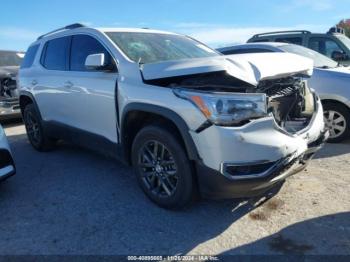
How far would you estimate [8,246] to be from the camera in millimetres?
3330

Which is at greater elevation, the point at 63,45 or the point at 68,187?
the point at 63,45

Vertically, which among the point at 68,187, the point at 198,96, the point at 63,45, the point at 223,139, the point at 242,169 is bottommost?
the point at 68,187

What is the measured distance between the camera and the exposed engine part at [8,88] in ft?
27.6

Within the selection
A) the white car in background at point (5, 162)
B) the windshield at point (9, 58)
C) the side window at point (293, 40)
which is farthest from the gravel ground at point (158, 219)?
the windshield at point (9, 58)

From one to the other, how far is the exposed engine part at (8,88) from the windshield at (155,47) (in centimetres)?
486

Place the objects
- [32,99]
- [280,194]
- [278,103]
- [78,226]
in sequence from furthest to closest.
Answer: [32,99]
[280,194]
[278,103]
[78,226]

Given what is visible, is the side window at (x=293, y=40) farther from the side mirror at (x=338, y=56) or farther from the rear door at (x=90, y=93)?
the rear door at (x=90, y=93)

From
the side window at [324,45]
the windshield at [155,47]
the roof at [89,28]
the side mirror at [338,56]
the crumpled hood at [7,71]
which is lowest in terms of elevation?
the crumpled hood at [7,71]

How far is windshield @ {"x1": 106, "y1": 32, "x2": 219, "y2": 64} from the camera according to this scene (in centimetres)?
429

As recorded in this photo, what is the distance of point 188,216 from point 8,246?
1.63 meters

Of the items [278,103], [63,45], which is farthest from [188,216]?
[63,45]

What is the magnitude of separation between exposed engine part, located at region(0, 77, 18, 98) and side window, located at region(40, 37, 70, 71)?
3.06m

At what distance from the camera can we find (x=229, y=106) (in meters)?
3.17

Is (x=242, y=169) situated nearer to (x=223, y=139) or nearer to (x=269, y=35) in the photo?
(x=223, y=139)
